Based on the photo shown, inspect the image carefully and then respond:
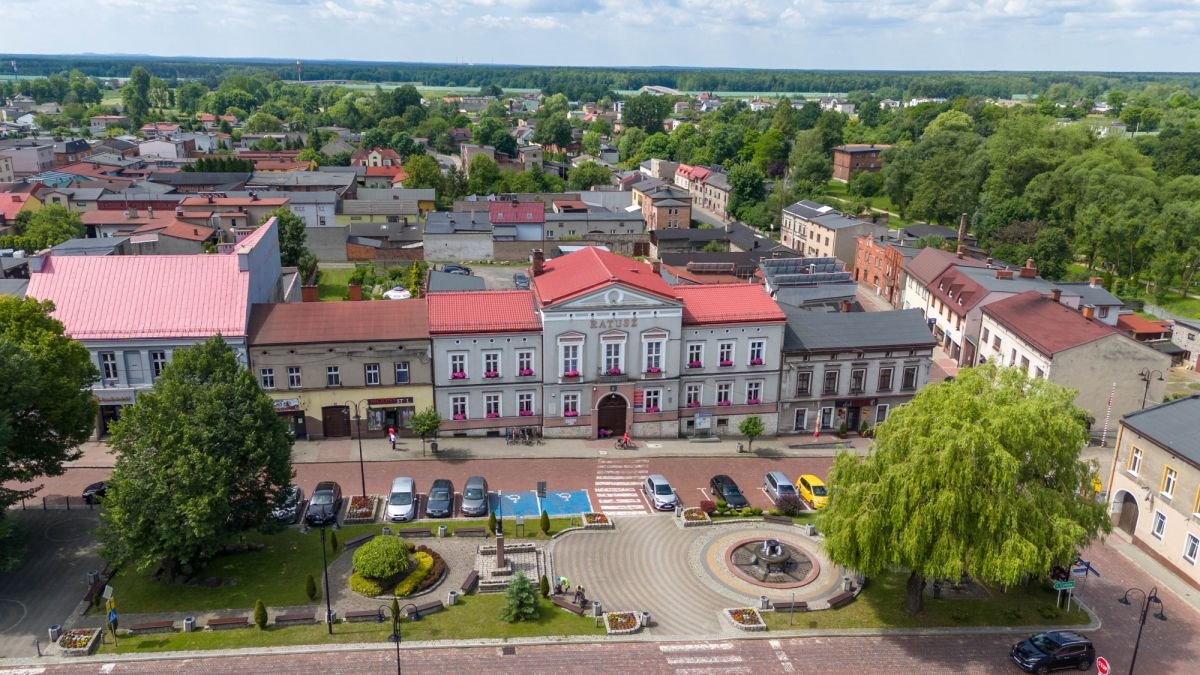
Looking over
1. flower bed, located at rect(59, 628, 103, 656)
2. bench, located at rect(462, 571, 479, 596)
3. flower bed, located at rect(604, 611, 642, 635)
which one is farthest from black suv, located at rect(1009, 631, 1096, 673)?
flower bed, located at rect(59, 628, 103, 656)

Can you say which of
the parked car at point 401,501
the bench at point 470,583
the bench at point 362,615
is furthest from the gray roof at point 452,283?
the bench at point 362,615

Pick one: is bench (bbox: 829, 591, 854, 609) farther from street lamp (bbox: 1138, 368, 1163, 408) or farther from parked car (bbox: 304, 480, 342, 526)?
street lamp (bbox: 1138, 368, 1163, 408)

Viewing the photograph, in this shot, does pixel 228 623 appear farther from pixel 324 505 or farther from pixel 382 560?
pixel 324 505

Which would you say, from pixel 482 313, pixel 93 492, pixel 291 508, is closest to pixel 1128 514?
pixel 482 313

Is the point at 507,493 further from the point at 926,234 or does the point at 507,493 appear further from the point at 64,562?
the point at 926,234

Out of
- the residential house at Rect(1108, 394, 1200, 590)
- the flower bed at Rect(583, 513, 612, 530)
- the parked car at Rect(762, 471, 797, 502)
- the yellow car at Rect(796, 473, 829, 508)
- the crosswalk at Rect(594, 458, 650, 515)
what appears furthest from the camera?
the parked car at Rect(762, 471, 797, 502)

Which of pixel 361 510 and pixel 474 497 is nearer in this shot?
pixel 361 510
